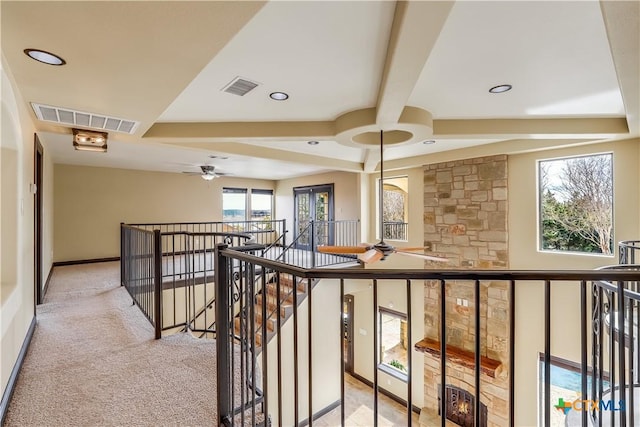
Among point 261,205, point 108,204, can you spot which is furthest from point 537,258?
point 108,204

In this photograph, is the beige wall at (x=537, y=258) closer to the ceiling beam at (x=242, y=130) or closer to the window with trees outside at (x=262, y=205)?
the ceiling beam at (x=242, y=130)

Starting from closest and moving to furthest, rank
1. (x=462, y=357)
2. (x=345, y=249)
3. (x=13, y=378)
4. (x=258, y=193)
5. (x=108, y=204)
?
1. (x=13, y=378)
2. (x=345, y=249)
3. (x=462, y=357)
4. (x=108, y=204)
5. (x=258, y=193)

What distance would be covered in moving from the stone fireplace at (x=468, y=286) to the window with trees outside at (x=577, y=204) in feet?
1.97

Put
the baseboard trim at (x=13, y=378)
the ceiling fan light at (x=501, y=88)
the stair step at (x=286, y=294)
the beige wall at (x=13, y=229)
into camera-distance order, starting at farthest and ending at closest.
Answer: the stair step at (x=286, y=294) → the ceiling fan light at (x=501, y=88) → the beige wall at (x=13, y=229) → the baseboard trim at (x=13, y=378)

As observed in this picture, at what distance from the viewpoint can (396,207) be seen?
760cm

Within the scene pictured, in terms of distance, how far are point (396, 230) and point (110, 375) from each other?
627cm

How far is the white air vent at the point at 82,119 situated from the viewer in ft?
9.55

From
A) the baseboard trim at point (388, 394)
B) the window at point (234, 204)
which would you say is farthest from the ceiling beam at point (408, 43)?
the window at point (234, 204)

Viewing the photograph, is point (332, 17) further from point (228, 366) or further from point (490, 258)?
point (490, 258)

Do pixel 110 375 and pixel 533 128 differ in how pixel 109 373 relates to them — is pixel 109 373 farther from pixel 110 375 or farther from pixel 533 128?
pixel 533 128

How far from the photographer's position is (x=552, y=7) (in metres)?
1.74

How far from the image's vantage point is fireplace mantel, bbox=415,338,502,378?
523cm

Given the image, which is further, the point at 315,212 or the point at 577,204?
the point at 315,212

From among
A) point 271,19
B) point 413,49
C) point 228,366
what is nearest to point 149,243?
point 228,366
